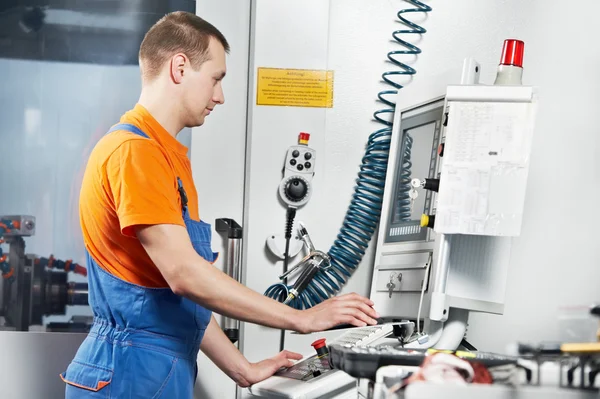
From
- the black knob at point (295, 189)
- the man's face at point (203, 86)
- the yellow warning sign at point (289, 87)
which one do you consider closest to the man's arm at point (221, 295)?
the man's face at point (203, 86)

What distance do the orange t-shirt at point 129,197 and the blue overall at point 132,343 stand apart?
0.04 m

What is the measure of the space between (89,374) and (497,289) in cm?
96

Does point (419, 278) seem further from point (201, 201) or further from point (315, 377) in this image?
point (201, 201)

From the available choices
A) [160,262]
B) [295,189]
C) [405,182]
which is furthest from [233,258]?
[160,262]

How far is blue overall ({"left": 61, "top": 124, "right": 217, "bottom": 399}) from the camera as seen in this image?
5.56ft

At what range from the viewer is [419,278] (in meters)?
1.86

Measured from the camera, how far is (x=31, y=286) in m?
2.52

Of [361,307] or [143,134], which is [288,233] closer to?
[143,134]

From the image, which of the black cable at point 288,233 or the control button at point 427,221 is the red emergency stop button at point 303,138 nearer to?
the black cable at point 288,233

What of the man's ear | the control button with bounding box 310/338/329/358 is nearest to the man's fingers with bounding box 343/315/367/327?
the control button with bounding box 310/338/329/358

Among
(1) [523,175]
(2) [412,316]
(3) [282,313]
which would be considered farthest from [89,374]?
(1) [523,175]

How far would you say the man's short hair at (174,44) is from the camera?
188 cm

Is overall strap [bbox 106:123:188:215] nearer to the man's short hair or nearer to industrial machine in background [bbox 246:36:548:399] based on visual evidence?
the man's short hair

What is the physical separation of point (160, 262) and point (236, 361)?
1.63 ft
